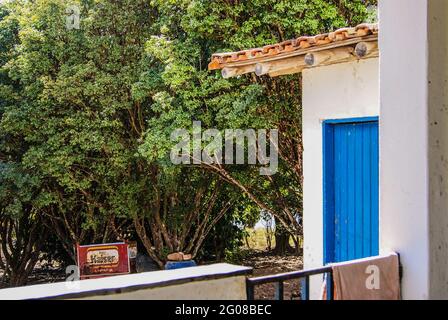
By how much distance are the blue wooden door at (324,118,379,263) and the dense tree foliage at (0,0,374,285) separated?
3.10 metres

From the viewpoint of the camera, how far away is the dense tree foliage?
10.1 meters

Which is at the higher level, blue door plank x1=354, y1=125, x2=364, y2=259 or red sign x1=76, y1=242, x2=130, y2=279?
blue door plank x1=354, y1=125, x2=364, y2=259

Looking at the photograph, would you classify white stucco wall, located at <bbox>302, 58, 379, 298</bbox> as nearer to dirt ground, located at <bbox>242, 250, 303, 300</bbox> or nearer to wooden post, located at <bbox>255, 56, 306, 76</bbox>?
wooden post, located at <bbox>255, 56, 306, 76</bbox>

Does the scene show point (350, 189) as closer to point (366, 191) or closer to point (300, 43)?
point (366, 191)

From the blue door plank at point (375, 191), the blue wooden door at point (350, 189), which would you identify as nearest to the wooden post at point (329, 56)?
the blue wooden door at point (350, 189)

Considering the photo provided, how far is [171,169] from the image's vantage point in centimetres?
1098

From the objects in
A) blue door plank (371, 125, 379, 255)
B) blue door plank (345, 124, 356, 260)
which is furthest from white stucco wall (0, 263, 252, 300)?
blue door plank (345, 124, 356, 260)

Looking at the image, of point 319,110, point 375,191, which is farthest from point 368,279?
point 319,110

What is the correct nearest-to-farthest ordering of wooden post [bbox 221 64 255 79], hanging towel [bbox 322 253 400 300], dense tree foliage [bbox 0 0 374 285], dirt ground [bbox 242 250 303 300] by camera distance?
hanging towel [bbox 322 253 400 300] → wooden post [bbox 221 64 255 79] → dense tree foliage [bbox 0 0 374 285] → dirt ground [bbox 242 250 303 300]

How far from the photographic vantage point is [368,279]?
144 inches

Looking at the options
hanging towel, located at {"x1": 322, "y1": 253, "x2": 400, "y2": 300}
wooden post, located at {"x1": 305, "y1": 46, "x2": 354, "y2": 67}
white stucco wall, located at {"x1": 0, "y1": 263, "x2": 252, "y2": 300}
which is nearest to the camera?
white stucco wall, located at {"x1": 0, "y1": 263, "x2": 252, "y2": 300}

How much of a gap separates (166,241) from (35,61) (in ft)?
17.3

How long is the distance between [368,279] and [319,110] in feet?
11.5
